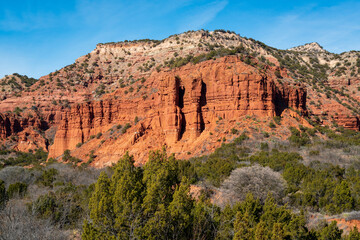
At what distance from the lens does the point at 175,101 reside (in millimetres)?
40219

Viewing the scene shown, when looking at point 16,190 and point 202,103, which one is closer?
point 16,190

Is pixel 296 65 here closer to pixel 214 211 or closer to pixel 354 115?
pixel 354 115

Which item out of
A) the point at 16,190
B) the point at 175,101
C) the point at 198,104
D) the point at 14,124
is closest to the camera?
the point at 16,190

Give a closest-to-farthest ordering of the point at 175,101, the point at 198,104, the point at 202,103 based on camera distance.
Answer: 1. the point at 198,104
2. the point at 175,101
3. the point at 202,103

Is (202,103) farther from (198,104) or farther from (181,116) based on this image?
(181,116)

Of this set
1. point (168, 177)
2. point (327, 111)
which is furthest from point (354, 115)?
point (168, 177)

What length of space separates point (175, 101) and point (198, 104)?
10.6ft

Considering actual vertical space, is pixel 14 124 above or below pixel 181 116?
below

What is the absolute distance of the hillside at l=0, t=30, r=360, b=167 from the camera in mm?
38062

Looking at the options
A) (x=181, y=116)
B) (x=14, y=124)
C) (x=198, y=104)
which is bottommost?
(x=14, y=124)

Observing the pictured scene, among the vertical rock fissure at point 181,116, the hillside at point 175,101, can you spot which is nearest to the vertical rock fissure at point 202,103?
the hillside at point 175,101

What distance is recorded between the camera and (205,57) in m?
51.6

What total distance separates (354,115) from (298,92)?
12.2m

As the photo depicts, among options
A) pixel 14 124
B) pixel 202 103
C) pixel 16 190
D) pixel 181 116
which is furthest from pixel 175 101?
pixel 14 124
